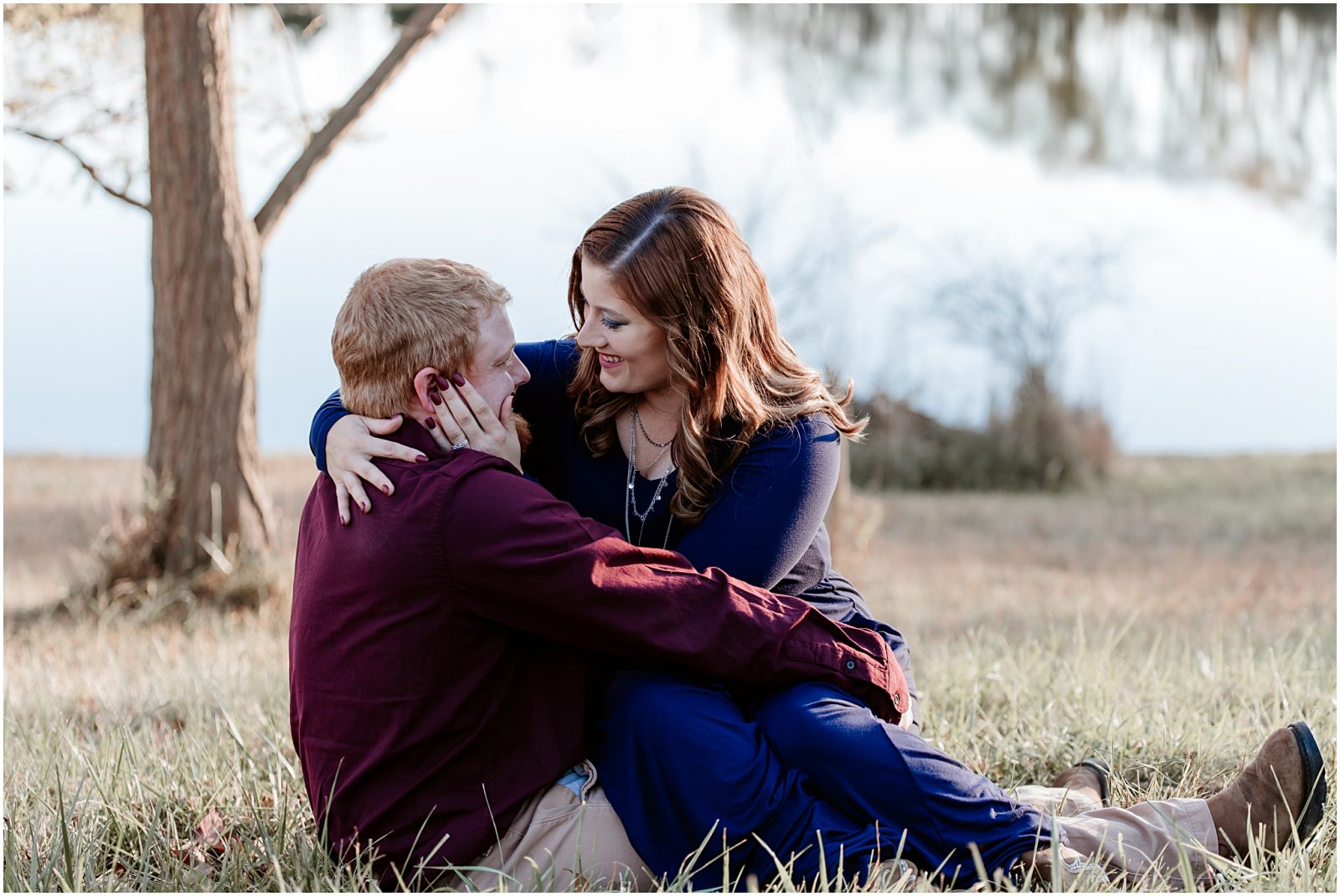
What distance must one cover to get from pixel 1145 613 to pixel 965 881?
3.81 metres

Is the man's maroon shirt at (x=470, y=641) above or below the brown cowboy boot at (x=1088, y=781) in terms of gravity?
above

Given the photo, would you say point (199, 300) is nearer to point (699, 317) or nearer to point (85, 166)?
point (85, 166)

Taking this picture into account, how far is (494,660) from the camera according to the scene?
6.89 feet

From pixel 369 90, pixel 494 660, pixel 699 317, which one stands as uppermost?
pixel 369 90

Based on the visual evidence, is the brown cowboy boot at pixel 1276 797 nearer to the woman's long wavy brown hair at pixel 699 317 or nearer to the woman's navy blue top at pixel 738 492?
the woman's navy blue top at pixel 738 492

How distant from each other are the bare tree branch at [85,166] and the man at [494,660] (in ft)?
12.3

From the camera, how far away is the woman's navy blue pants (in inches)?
83.7

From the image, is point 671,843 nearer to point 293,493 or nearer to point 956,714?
point 956,714

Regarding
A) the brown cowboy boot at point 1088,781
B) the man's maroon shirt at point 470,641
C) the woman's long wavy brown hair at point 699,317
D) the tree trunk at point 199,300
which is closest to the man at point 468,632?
the man's maroon shirt at point 470,641

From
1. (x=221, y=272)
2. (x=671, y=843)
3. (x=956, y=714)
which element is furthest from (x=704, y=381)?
(x=221, y=272)

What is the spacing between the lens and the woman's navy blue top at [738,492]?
236 centimetres

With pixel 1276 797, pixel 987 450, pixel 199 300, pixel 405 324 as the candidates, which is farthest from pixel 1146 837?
pixel 987 450

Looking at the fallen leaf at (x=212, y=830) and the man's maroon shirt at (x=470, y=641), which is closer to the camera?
the man's maroon shirt at (x=470, y=641)

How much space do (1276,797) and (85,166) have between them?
5270mm
